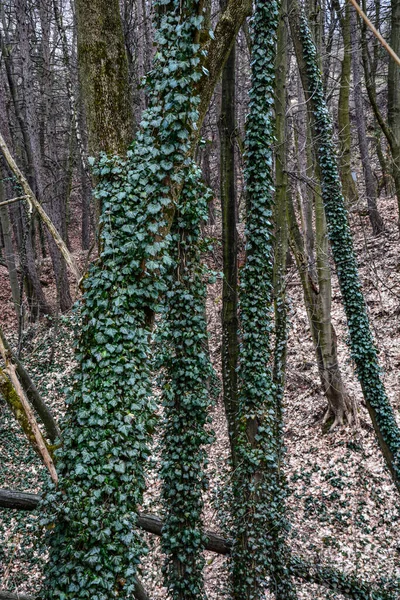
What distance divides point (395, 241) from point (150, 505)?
9427mm

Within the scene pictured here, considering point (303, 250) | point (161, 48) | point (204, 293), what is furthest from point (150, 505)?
point (161, 48)

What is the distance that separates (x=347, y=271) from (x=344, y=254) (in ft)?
→ 1.09

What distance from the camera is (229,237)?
273 inches

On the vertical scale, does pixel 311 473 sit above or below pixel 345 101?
below

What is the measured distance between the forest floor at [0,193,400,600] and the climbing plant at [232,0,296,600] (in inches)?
33.7

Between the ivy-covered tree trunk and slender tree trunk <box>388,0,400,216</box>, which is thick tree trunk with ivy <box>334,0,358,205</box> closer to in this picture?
slender tree trunk <box>388,0,400,216</box>

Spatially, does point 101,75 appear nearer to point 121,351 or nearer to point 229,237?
point 121,351

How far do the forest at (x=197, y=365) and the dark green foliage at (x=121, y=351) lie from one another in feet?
0.05

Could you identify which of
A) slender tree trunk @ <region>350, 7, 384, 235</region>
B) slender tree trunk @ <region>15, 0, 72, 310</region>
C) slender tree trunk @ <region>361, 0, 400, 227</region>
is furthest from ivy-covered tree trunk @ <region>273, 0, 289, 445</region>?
slender tree trunk @ <region>15, 0, 72, 310</region>

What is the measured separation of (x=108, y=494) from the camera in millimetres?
3396

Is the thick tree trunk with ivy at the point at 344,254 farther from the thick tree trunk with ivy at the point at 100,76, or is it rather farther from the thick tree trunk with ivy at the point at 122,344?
the thick tree trunk with ivy at the point at 122,344

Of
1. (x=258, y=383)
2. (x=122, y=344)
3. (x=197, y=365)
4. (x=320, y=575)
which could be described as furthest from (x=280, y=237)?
(x=320, y=575)

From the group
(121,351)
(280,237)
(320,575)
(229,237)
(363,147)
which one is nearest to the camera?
(121,351)

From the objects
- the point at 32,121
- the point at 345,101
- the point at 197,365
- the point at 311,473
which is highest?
the point at 32,121
